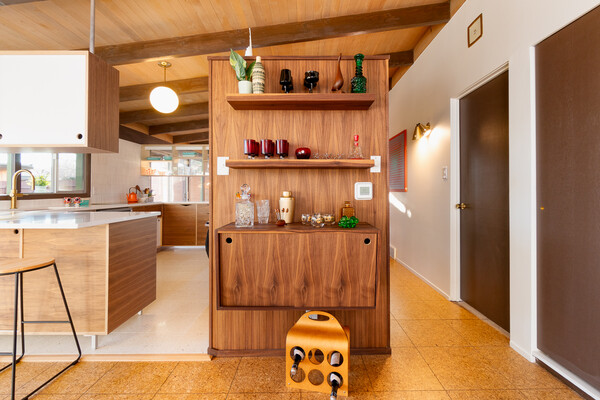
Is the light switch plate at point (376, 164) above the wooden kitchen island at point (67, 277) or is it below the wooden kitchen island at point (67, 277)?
above

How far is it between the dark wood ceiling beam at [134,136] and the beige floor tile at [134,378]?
4.85 meters

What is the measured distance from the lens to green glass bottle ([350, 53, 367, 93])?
1927 millimetres

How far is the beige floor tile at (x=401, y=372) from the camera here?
1723 millimetres

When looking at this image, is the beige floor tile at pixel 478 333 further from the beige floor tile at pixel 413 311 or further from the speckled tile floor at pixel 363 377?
the beige floor tile at pixel 413 311

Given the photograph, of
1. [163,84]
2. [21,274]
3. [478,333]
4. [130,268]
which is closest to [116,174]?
[163,84]

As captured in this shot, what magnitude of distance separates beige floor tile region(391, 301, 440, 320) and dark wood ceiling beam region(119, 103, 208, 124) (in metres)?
5.39

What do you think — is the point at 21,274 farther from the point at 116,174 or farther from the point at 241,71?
the point at 116,174

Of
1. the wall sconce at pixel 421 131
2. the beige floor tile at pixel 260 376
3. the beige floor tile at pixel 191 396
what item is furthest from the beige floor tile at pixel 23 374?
the wall sconce at pixel 421 131

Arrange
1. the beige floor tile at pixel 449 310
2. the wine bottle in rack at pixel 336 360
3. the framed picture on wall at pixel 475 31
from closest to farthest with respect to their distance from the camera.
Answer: the wine bottle in rack at pixel 336 360, the framed picture on wall at pixel 475 31, the beige floor tile at pixel 449 310

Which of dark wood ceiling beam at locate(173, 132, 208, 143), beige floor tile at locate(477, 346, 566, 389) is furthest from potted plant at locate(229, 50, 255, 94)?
dark wood ceiling beam at locate(173, 132, 208, 143)

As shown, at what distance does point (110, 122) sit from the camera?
2.62 metres

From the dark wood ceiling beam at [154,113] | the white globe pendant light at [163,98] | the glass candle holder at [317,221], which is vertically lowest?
the glass candle holder at [317,221]

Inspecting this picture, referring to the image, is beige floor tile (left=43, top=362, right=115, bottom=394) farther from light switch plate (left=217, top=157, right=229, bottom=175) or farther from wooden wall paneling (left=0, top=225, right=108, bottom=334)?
light switch plate (left=217, top=157, right=229, bottom=175)

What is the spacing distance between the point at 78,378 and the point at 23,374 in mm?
380
